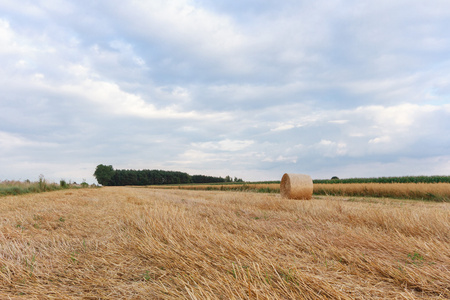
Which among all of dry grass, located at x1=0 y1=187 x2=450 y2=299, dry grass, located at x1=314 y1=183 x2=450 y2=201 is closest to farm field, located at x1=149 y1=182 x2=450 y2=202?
dry grass, located at x1=314 y1=183 x2=450 y2=201

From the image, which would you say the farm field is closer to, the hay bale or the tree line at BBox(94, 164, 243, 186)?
the hay bale

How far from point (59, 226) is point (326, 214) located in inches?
196

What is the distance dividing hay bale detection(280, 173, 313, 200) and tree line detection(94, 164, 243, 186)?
215 feet

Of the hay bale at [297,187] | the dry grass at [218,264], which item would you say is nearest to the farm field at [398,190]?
the hay bale at [297,187]

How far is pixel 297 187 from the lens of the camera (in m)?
13.1

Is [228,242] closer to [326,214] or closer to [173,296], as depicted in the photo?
[173,296]

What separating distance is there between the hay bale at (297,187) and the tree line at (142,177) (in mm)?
65408

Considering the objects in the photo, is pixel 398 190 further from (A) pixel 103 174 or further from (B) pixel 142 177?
(B) pixel 142 177

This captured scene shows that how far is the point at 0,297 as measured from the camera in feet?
6.65

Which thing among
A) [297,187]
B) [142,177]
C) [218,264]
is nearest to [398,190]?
[297,187]

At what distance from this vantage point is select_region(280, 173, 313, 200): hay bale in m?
13.0

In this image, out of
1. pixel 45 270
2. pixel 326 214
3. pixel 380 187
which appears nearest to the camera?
pixel 45 270

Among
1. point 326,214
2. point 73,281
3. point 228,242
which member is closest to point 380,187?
point 326,214

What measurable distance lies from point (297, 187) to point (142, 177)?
7903cm
